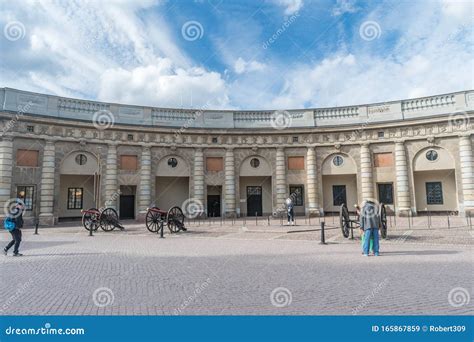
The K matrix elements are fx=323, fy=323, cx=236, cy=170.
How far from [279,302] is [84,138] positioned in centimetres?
2235

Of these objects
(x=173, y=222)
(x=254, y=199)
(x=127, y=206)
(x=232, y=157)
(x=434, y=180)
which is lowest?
(x=173, y=222)

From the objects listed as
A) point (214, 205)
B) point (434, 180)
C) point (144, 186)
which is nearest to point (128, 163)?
point (144, 186)

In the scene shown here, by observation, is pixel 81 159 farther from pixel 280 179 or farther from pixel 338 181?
pixel 338 181

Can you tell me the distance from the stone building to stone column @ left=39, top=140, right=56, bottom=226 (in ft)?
0.23

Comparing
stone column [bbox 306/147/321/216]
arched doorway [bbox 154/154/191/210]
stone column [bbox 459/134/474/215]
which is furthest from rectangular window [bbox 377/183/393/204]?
arched doorway [bbox 154/154/191/210]

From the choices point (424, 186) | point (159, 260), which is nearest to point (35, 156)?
point (159, 260)

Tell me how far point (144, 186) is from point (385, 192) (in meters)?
18.8

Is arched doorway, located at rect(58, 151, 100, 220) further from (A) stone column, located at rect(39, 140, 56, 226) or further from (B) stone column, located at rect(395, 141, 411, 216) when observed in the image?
(B) stone column, located at rect(395, 141, 411, 216)

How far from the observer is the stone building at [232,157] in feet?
73.0

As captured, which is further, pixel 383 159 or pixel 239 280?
pixel 383 159

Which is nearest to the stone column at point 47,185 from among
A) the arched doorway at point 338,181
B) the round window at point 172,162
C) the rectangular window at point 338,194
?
the round window at point 172,162

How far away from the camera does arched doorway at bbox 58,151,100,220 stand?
23.4 m

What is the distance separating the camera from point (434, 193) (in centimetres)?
2469

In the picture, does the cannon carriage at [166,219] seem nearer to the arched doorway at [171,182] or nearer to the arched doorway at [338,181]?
the arched doorway at [171,182]
